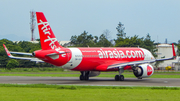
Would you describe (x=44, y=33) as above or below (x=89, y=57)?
above

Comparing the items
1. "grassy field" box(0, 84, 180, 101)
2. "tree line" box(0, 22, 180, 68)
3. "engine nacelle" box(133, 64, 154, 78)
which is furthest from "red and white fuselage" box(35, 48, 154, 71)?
"tree line" box(0, 22, 180, 68)

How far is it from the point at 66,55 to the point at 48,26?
12.6 ft

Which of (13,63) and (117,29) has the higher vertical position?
(117,29)

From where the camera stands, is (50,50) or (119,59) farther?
(119,59)

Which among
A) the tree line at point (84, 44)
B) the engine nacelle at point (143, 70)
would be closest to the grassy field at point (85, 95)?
the engine nacelle at point (143, 70)

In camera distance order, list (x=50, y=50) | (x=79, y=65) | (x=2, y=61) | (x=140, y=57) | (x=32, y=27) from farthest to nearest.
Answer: (x=32, y=27) → (x=2, y=61) → (x=140, y=57) → (x=79, y=65) → (x=50, y=50)

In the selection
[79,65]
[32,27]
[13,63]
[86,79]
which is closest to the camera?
[79,65]

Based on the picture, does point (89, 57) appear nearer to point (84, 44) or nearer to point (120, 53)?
point (120, 53)

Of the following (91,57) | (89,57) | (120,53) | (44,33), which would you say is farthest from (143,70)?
(44,33)


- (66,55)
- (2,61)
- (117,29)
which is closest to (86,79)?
(66,55)

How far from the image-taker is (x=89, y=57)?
34531 mm

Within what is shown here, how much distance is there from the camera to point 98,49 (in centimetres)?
3641

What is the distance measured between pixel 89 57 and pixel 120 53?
4844mm

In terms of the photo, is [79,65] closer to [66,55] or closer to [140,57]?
[66,55]
